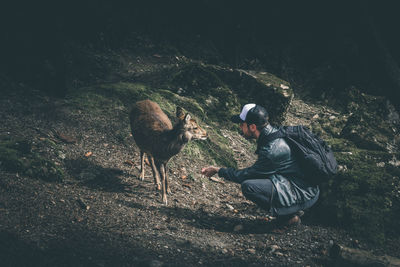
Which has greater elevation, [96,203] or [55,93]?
[55,93]

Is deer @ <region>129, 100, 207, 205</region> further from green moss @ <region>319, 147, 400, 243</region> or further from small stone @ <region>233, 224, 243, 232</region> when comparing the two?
green moss @ <region>319, 147, 400, 243</region>

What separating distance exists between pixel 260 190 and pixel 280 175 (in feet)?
1.18

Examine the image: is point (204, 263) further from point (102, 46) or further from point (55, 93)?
point (102, 46)

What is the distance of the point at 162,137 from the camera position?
525 centimetres

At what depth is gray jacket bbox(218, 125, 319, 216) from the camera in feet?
14.3

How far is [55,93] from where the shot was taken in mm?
7125

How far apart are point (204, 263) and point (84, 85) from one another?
6045 mm

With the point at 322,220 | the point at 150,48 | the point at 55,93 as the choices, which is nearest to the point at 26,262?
the point at 322,220

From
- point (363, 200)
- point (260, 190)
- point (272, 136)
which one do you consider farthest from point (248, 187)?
point (363, 200)

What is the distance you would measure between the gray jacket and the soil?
1.88 ft

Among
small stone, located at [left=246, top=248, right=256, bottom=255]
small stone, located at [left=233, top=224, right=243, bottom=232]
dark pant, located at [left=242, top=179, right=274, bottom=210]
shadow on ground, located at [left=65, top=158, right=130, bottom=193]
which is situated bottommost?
small stone, located at [left=246, top=248, right=256, bottom=255]

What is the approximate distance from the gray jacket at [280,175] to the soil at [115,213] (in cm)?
57

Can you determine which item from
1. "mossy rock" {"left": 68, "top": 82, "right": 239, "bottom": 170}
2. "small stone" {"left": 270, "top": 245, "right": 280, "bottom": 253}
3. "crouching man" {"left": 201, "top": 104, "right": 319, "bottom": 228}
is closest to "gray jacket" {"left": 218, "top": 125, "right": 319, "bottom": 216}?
"crouching man" {"left": 201, "top": 104, "right": 319, "bottom": 228}

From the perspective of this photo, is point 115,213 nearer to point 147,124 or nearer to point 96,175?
point 96,175
